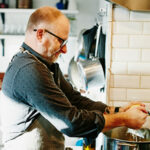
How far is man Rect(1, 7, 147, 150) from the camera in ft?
4.56

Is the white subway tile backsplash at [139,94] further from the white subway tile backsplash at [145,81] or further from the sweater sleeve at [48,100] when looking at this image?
the sweater sleeve at [48,100]

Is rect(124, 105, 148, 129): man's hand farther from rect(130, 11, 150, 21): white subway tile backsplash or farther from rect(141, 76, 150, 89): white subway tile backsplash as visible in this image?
rect(130, 11, 150, 21): white subway tile backsplash

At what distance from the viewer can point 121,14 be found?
76.4 inches

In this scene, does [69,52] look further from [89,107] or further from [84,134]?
[84,134]

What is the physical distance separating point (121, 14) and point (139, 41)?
0.19 m

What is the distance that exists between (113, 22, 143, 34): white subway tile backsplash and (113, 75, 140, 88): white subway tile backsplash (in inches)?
10.5

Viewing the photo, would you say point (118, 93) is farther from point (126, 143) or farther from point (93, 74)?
point (126, 143)

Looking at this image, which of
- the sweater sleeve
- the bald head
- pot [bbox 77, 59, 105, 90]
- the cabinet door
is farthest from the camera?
the cabinet door

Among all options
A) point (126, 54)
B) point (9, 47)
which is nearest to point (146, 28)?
point (126, 54)

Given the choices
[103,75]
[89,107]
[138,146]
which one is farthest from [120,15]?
[138,146]

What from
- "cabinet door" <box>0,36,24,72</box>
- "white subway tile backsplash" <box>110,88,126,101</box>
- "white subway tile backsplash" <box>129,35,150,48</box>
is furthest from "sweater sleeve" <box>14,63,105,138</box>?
"cabinet door" <box>0,36,24,72</box>

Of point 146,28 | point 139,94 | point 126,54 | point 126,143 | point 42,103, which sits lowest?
point 126,143

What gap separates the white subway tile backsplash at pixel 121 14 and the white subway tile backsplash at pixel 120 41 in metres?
0.10

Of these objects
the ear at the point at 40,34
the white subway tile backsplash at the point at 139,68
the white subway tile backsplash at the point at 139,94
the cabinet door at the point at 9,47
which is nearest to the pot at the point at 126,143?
the white subway tile backsplash at the point at 139,94
